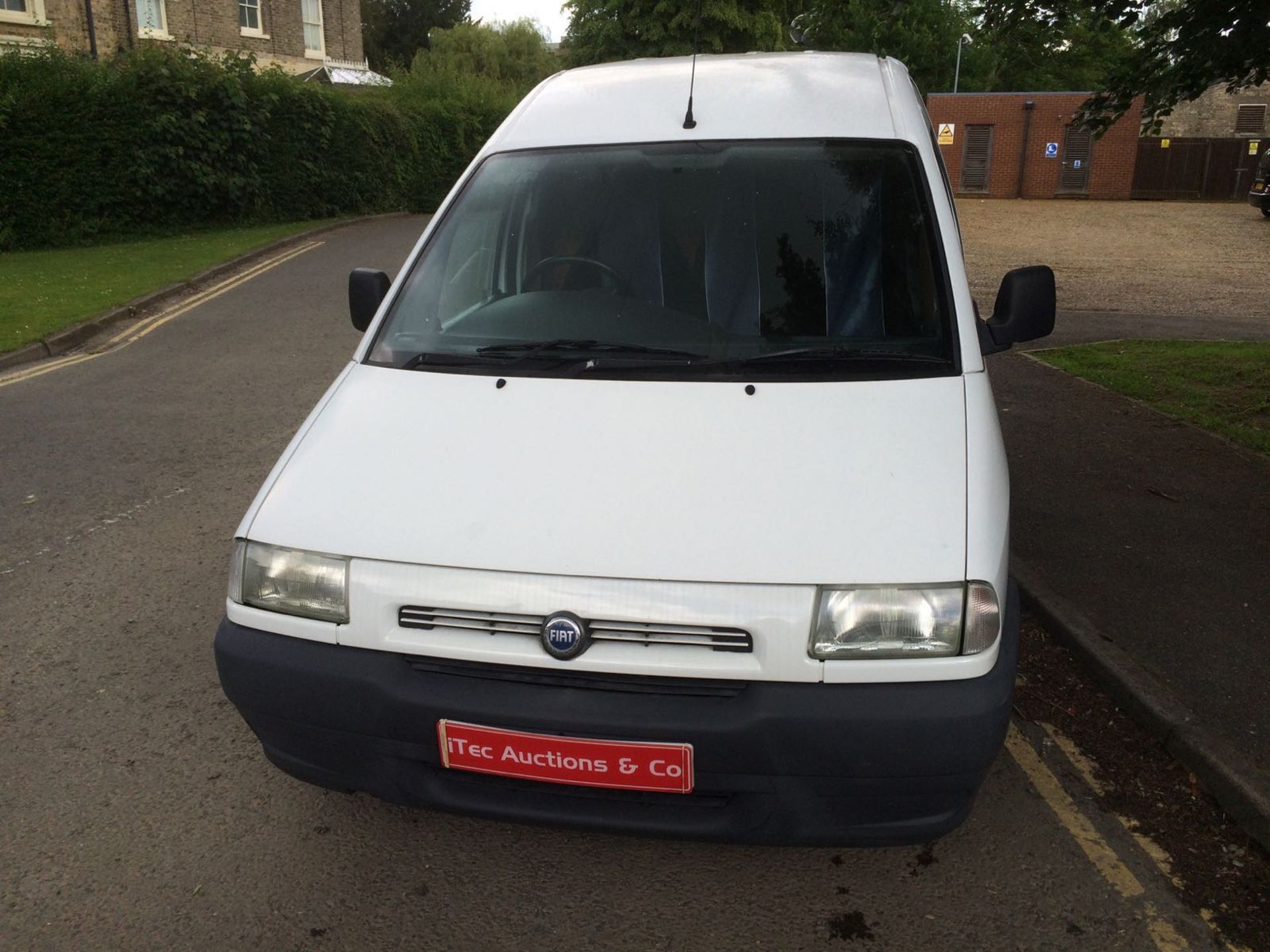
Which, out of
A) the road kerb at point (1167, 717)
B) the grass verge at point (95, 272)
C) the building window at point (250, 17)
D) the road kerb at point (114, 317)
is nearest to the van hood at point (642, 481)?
the road kerb at point (1167, 717)

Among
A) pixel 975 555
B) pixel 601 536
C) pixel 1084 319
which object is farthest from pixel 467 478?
pixel 1084 319

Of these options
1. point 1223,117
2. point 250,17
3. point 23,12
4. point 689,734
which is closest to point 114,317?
point 689,734

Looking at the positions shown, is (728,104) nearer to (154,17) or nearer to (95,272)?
(95,272)

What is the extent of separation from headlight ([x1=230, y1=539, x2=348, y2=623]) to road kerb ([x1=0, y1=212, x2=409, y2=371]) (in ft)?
27.2

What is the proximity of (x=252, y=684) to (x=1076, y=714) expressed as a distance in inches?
109

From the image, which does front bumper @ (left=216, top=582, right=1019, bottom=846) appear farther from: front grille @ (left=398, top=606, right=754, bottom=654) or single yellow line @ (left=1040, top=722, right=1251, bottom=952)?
single yellow line @ (left=1040, top=722, right=1251, bottom=952)

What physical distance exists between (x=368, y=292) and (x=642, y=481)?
1.71 metres

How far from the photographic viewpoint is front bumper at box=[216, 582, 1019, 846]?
7.79ft

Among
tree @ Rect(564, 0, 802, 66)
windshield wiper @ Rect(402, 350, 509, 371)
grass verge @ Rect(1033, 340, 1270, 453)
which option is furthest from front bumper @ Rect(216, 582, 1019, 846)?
tree @ Rect(564, 0, 802, 66)

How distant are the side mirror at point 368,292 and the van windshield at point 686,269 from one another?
226 millimetres

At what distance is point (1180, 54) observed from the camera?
7191 mm

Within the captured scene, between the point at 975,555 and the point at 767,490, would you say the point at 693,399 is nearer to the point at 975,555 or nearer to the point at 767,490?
the point at 767,490

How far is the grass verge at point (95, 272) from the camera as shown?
11.4 meters

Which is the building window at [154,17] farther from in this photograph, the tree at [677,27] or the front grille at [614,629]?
the front grille at [614,629]
